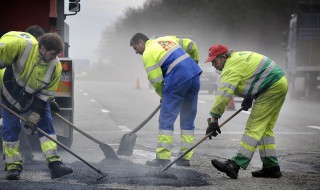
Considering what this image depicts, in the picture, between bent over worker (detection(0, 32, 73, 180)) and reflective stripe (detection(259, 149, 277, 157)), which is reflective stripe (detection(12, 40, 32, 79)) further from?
reflective stripe (detection(259, 149, 277, 157))

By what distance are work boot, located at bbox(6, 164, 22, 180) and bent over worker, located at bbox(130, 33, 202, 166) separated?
1.62 m

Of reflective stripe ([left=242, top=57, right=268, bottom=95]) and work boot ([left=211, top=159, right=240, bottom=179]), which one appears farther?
reflective stripe ([left=242, top=57, right=268, bottom=95])

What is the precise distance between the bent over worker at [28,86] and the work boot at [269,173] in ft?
6.49

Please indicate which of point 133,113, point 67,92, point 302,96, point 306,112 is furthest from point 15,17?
point 302,96

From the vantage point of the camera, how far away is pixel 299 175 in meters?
→ 8.12

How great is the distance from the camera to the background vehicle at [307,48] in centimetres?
2667

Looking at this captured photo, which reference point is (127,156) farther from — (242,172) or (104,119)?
(104,119)

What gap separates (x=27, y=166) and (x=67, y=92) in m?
1.90

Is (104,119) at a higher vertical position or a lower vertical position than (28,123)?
lower

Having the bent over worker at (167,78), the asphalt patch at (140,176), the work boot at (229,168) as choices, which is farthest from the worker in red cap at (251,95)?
the bent over worker at (167,78)

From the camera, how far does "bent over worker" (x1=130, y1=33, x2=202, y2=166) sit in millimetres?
8711

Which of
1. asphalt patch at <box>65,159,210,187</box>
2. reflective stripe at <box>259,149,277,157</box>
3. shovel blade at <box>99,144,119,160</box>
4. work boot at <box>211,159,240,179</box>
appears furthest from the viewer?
shovel blade at <box>99,144,119,160</box>

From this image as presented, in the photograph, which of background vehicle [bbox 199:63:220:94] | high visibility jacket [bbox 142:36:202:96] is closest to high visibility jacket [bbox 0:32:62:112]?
high visibility jacket [bbox 142:36:202:96]

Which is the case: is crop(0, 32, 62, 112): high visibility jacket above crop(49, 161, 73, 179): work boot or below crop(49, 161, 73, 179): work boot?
above
